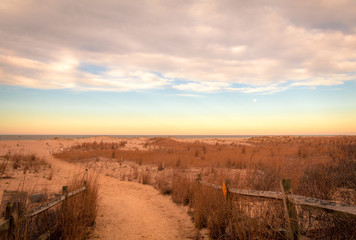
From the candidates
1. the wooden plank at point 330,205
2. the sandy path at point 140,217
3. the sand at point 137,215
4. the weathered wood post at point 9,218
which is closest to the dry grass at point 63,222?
the weathered wood post at point 9,218

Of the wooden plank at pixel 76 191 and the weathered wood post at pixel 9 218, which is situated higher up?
the weathered wood post at pixel 9 218

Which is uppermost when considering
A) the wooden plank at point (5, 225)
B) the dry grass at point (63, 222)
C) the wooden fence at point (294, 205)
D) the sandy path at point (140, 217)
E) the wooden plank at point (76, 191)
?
the wooden fence at point (294, 205)

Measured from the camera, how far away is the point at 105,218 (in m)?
6.80

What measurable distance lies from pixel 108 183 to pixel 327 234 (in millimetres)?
10213

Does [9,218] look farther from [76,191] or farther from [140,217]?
[140,217]

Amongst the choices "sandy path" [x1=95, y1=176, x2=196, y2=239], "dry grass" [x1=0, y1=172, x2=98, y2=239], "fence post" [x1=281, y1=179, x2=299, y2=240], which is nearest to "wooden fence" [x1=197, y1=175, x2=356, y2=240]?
"fence post" [x1=281, y1=179, x2=299, y2=240]

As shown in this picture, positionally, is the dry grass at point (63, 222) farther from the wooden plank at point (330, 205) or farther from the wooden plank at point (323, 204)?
the wooden plank at point (330, 205)

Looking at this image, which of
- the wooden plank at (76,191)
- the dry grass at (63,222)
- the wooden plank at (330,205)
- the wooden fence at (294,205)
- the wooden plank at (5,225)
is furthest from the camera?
the wooden plank at (76,191)

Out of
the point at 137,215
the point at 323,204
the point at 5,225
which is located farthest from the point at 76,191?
the point at 323,204

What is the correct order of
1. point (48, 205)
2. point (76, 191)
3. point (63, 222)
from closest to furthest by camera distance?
point (48, 205) < point (63, 222) < point (76, 191)

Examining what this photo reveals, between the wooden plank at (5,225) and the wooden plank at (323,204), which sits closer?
the wooden plank at (323,204)

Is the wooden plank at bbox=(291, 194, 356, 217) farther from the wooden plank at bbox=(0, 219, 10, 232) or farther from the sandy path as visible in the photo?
the wooden plank at bbox=(0, 219, 10, 232)

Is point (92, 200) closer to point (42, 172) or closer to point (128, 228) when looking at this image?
point (128, 228)

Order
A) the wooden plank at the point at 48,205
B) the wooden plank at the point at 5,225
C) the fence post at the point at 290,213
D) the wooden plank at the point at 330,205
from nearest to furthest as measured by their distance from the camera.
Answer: the wooden plank at the point at 330,205 < the wooden plank at the point at 5,225 < the fence post at the point at 290,213 < the wooden plank at the point at 48,205
